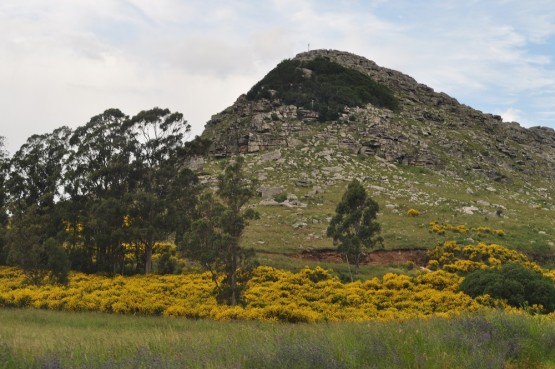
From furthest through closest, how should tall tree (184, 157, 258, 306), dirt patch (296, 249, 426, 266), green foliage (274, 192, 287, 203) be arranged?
green foliage (274, 192, 287, 203) → dirt patch (296, 249, 426, 266) → tall tree (184, 157, 258, 306)

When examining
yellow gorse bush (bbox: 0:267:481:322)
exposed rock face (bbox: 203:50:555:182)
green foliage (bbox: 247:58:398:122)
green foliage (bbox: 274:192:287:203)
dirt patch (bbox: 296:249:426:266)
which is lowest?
yellow gorse bush (bbox: 0:267:481:322)

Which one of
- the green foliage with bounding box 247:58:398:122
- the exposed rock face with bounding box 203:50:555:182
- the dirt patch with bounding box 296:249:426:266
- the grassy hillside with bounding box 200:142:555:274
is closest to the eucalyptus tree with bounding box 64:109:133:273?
the grassy hillside with bounding box 200:142:555:274

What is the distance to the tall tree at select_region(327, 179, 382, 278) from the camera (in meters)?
29.0

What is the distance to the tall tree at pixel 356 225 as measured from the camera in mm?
29016

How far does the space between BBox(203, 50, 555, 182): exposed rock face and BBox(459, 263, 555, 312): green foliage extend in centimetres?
4544

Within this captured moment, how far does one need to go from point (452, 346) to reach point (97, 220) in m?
24.9

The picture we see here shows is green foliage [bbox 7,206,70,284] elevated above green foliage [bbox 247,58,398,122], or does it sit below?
below

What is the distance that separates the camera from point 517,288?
63.3 feet

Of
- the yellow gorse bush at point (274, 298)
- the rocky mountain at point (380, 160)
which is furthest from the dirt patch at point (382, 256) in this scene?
the yellow gorse bush at point (274, 298)

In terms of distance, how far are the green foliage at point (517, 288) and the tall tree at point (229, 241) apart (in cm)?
958

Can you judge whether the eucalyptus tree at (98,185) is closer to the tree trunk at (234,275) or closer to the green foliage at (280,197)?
the tree trunk at (234,275)

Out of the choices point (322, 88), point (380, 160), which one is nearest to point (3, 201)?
point (380, 160)

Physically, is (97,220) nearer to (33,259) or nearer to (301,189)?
(33,259)

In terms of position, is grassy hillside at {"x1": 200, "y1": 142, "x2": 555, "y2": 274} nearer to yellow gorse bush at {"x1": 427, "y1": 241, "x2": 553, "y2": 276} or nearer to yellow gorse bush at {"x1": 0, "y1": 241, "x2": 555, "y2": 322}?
yellow gorse bush at {"x1": 427, "y1": 241, "x2": 553, "y2": 276}
